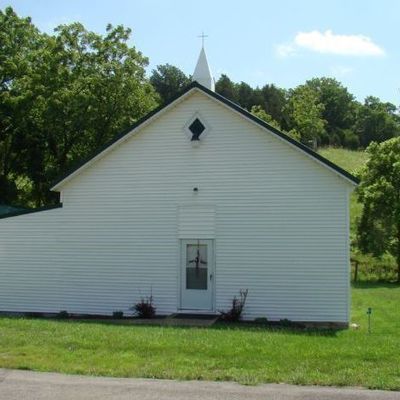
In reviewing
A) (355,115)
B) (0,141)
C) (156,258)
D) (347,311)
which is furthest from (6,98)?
(355,115)

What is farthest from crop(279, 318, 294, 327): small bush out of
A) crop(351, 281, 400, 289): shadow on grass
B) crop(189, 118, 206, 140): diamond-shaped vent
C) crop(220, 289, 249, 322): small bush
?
crop(351, 281, 400, 289): shadow on grass

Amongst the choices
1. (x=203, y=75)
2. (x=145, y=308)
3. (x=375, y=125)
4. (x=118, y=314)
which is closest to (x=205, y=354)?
(x=145, y=308)

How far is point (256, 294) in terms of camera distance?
58.9 ft

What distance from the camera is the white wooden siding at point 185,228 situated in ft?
57.8

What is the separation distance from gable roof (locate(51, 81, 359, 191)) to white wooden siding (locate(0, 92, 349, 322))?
0.82ft

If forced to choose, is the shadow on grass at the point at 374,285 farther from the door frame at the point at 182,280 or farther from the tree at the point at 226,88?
the tree at the point at 226,88

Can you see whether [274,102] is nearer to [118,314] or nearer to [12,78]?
[12,78]

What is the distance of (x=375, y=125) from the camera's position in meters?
105

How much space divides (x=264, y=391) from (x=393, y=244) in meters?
26.2

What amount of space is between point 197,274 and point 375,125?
9229cm

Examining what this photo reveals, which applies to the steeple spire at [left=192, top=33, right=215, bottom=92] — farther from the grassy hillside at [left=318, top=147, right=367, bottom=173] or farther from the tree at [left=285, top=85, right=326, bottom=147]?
the tree at [left=285, top=85, right=326, bottom=147]

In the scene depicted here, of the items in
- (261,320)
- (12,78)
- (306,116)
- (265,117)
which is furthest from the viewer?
(306,116)

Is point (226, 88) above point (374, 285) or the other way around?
above

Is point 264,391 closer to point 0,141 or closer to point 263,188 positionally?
point 263,188
